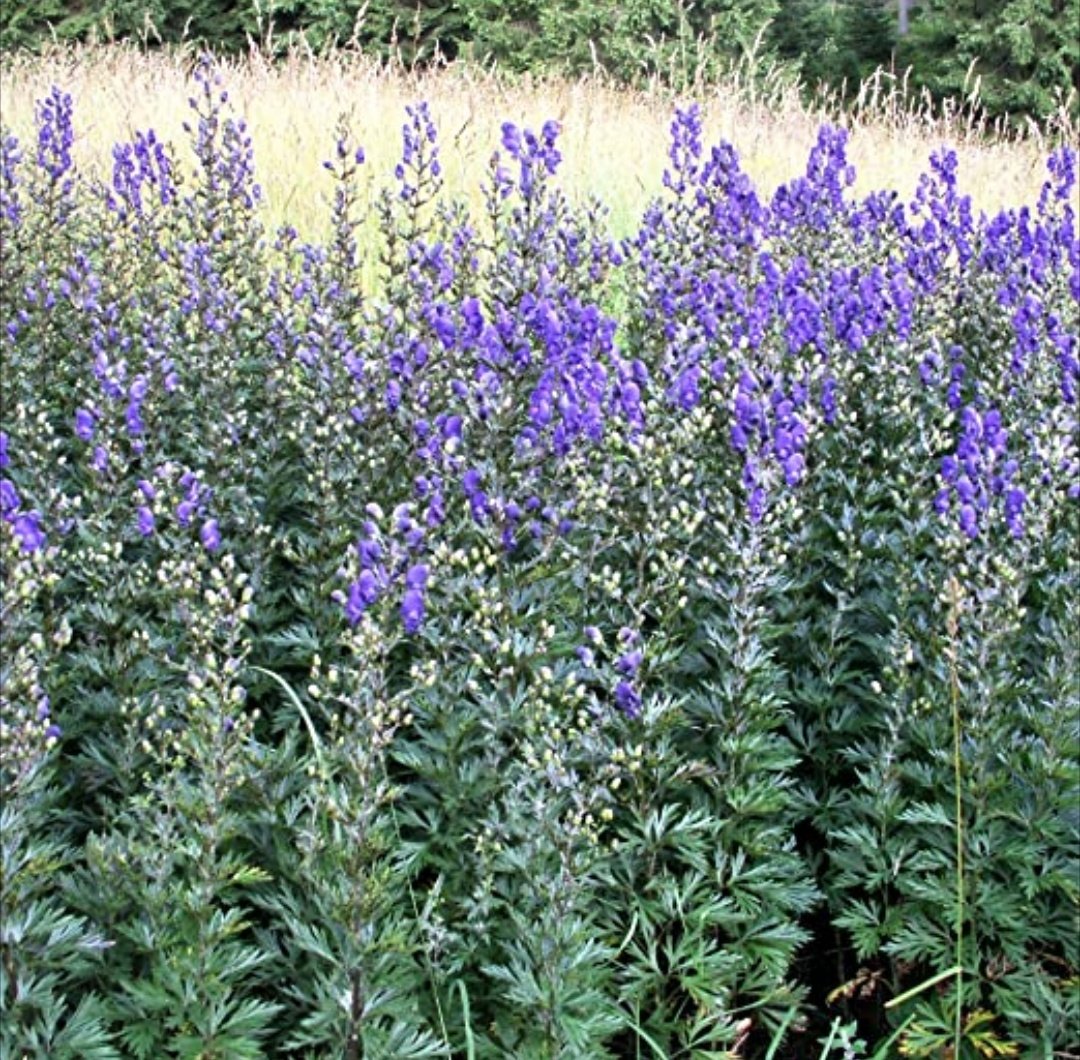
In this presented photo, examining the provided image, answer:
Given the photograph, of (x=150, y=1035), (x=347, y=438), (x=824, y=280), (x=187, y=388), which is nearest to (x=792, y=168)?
(x=824, y=280)

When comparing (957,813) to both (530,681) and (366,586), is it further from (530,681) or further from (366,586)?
(366,586)

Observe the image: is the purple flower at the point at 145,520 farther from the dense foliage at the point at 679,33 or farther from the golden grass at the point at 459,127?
the dense foliage at the point at 679,33

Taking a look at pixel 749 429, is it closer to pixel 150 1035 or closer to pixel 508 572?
pixel 508 572

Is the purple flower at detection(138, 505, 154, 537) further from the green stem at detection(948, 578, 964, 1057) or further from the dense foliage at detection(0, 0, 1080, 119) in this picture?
the dense foliage at detection(0, 0, 1080, 119)

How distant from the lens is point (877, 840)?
3.90 metres

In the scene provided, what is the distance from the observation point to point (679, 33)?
56.1 ft

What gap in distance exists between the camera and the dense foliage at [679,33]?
723 inches

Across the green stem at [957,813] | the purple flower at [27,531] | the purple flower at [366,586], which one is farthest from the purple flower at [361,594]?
the green stem at [957,813]

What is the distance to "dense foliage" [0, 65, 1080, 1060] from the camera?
3.11 meters

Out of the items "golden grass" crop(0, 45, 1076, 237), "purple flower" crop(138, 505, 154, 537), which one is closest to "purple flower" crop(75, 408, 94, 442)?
"purple flower" crop(138, 505, 154, 537)

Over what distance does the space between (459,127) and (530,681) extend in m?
8.13

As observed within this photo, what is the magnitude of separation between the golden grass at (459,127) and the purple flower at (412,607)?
5276 mm

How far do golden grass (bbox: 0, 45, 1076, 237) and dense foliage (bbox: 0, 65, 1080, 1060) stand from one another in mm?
4045

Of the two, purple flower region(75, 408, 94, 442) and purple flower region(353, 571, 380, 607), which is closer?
purple flower region(353, 571, 380, 607)
